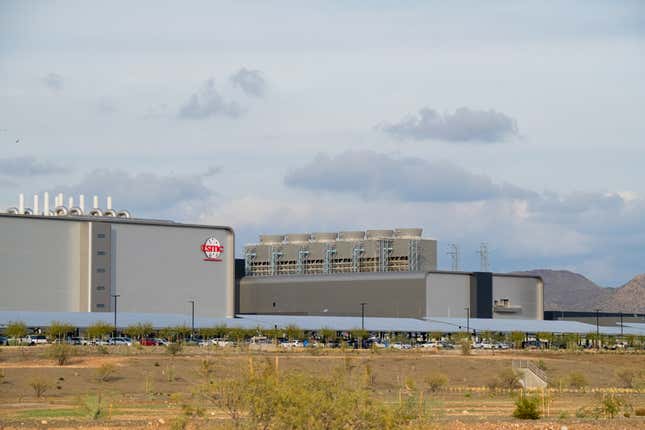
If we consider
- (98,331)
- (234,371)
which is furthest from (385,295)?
(234,371)

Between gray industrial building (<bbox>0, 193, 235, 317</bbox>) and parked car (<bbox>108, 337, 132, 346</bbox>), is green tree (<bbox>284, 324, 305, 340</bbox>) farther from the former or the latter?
parked car (<bbox>108, 337, 132, 346</bbox>)

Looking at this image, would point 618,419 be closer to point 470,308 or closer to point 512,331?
point 512,331

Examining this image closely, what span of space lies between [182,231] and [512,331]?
46.4 m

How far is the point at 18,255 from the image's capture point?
131 m

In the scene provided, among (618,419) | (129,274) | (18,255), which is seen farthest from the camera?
(129,274)

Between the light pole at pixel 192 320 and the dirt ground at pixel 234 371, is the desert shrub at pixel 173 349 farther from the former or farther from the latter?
Answer: the light pole at pixel 192 320

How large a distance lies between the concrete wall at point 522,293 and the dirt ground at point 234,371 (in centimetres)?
4997

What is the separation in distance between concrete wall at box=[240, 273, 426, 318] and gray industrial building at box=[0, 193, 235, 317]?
63.1ft

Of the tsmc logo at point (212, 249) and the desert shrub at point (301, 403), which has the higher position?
the tsmc logo at point (212, 249)

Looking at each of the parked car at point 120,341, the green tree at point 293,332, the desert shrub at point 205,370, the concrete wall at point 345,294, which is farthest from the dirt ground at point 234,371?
the concrete wall at point 345,294

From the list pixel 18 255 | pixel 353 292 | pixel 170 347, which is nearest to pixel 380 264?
pixel 353 292

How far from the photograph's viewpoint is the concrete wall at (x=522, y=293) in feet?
577

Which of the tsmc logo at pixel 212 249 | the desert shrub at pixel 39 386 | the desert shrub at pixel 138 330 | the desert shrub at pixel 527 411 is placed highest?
the tsmc logo at pixel 212 249

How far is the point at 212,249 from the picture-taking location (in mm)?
149750
